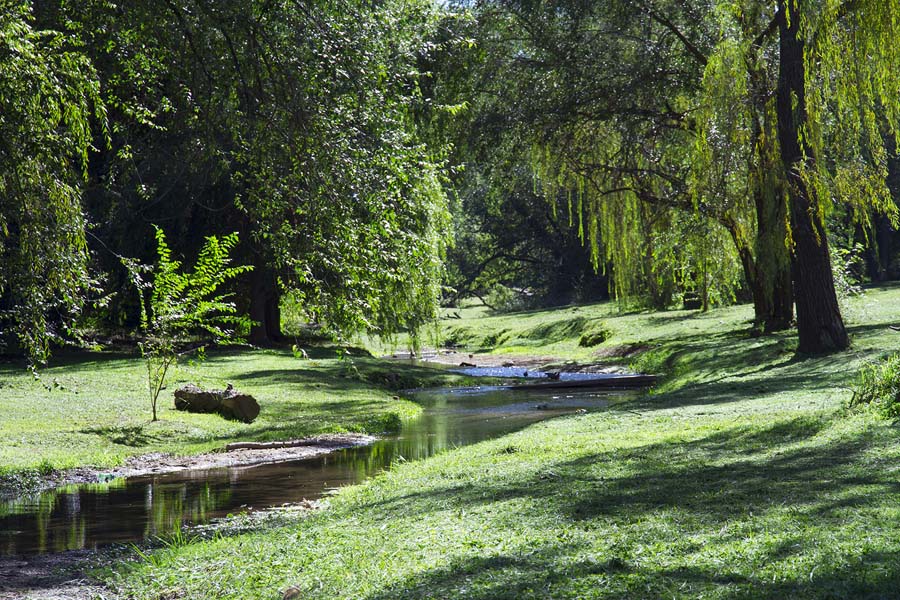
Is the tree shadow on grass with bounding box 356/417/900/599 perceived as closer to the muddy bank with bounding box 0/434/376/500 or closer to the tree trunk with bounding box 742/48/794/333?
the muddy bank with bounding box 0/434/376/500

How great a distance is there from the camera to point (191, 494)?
41.3 feet

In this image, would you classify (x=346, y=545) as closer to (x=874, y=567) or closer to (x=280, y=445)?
(x=874, y=567)

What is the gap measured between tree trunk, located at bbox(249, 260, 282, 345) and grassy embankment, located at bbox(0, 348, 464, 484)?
2.97 meters

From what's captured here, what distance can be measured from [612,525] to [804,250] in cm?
1342

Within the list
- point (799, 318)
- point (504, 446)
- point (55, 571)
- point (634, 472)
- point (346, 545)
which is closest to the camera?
point (346, 545)

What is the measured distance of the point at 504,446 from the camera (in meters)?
13.0

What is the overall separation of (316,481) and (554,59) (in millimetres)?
12793

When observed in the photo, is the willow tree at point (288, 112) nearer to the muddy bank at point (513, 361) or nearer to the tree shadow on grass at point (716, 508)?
the tree shadow on grass at point (716, 508)

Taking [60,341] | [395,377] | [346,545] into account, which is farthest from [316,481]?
[395,377]

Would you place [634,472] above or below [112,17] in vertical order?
below

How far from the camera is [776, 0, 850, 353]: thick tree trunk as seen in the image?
18.5 metres

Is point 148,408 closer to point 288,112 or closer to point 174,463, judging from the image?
point 174,463

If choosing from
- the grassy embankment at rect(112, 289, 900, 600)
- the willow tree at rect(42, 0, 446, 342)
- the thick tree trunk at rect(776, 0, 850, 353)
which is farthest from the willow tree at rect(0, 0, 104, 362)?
the thick tree trunk at rect(776, 0, 850, 353)

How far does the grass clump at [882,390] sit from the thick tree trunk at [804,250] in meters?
7.46
